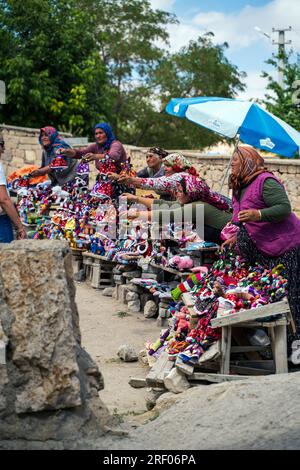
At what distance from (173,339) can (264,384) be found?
1.50 m

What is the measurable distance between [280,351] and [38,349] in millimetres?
2137

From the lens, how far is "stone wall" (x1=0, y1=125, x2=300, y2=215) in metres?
12.8

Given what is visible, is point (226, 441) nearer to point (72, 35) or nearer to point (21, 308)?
point (21, 308)

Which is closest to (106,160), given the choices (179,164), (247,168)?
(179,164)

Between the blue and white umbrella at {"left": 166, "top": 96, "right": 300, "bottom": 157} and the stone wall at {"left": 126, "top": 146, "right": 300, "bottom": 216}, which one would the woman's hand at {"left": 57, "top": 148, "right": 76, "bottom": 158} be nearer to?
the blue and white umbrella at {"left": 166, "top": 96, "right": 300, "bottom": 157}

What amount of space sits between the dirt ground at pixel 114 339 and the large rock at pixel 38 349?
138 cm

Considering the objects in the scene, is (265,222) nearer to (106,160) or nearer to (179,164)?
(179,164)

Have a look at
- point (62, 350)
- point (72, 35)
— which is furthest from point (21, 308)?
point (72, 35)

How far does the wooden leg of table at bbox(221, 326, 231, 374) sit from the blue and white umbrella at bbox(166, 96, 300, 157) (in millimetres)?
4720

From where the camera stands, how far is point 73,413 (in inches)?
155

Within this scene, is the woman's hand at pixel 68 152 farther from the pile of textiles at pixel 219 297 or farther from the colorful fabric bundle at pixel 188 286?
the pile of textiles at pixel 219 297

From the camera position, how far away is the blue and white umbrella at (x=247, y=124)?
9938mm

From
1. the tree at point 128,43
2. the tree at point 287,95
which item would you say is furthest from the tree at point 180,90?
the tree at point 287,95

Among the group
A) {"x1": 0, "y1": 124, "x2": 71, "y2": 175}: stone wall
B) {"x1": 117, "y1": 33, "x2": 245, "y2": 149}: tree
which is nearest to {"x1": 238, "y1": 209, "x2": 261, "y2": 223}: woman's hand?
{"x1": 0, "y1": 124, "x2": 71, "y2": 175}: stone wall
